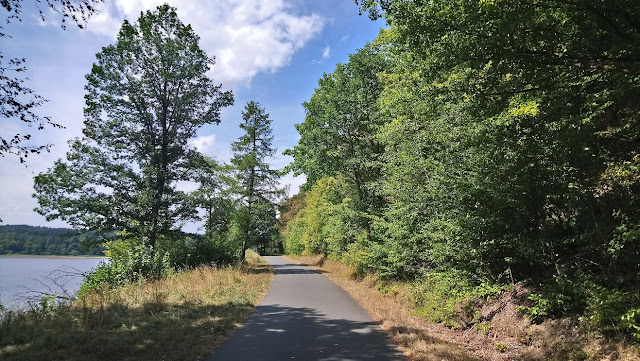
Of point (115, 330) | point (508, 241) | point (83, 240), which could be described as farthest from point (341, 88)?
point (83, 240)

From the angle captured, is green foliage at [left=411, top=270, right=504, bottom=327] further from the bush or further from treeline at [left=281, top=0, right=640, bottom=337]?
the bush

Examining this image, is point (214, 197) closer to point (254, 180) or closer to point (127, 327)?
point (254, 180)

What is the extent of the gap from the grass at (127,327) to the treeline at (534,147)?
18.6ft

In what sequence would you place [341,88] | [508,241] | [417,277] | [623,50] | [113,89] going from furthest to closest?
1. [113,89]
2. [341,88]
3. [417,277]
4. [508,241]
5. [623,50]

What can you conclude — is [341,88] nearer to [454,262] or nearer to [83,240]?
[454,262]

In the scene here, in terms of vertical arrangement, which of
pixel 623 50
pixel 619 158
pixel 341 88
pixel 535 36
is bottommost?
pixel 619 158

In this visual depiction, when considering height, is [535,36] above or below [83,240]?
above

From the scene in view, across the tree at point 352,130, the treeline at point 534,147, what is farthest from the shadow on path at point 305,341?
the tree at point 352,130

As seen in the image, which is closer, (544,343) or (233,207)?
(544,343)

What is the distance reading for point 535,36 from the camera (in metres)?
5.53

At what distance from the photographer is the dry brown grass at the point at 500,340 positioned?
16.1 ft

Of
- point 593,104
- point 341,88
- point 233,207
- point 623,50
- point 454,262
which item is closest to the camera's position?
point 623,50

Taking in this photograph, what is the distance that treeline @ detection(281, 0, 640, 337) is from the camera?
5.17 metres

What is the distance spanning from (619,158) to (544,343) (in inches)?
147
